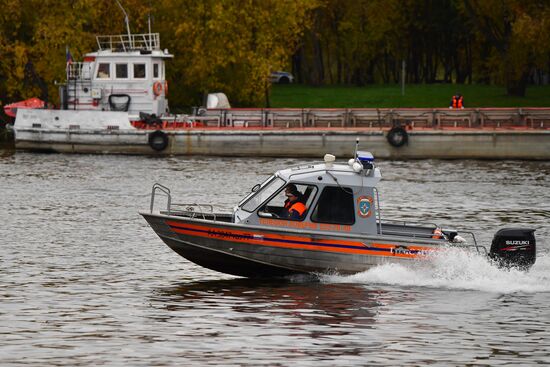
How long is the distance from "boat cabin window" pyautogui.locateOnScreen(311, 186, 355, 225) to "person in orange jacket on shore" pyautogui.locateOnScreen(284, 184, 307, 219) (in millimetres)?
260

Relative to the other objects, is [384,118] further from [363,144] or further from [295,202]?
[295,202]

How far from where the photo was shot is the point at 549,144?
6294 cm

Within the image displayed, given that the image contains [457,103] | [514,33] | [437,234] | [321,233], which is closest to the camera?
[321,233]

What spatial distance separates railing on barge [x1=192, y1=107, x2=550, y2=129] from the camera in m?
64.9

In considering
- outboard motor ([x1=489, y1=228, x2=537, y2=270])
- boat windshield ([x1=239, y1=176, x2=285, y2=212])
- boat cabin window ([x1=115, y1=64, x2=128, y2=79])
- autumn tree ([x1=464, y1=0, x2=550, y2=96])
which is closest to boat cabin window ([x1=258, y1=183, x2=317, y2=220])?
boat windshield ([x1=239, y1=176, x2=285, y2=212])

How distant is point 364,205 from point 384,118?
41277 mm

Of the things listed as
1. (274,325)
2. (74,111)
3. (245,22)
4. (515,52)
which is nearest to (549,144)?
(515,52)

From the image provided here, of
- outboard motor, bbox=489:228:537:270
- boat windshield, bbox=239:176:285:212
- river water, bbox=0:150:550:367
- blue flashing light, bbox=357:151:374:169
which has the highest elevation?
blue flashing light, bbox=357:151:374:169

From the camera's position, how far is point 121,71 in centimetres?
6556

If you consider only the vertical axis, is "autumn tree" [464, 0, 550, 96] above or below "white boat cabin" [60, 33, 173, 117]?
above

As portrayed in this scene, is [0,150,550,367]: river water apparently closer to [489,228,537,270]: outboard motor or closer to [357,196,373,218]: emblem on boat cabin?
[489,228,537,270]: outboard motor

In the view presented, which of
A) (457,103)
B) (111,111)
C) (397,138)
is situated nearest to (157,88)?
(111,111)

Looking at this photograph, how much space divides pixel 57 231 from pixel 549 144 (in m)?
34.0

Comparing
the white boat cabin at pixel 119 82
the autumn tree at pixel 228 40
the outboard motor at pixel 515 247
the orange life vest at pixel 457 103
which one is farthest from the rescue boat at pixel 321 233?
the autumn tree at pixel 228 40
